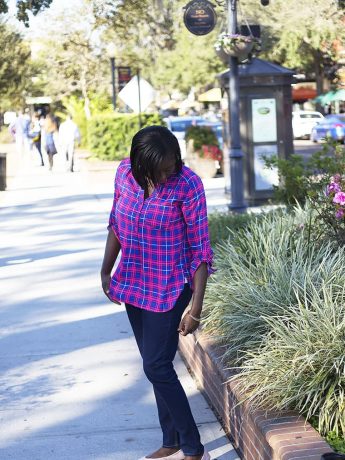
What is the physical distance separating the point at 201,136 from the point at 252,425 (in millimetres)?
19654

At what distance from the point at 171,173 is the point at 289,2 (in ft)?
105

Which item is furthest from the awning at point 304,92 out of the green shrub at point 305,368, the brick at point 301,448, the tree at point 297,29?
the brick at point 301,448

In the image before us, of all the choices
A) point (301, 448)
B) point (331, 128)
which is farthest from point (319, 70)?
point (301, 448)

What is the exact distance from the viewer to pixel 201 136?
78.8ft

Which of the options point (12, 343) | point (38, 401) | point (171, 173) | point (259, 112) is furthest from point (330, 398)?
point (259, 112)

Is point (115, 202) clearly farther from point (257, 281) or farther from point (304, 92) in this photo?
point (304, 92)

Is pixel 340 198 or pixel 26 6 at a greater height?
pixel 26 6

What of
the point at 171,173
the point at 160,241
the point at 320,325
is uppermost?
the point at 171,173

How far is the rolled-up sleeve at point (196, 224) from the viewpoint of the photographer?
446 cm

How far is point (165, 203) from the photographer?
444 cm

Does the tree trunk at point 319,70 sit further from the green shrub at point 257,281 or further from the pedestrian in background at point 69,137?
the green shrub at point 257,281

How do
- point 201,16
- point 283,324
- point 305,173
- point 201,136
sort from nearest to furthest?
point 283,324
point 305,173
point 201,16
point 201,136

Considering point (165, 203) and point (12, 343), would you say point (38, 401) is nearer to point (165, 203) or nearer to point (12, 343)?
point (12, 343)

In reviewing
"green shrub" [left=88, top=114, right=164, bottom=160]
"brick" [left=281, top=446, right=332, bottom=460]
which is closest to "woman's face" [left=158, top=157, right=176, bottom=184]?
"brick" [left=281, top=446, right=332, bottom=460]
